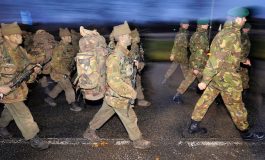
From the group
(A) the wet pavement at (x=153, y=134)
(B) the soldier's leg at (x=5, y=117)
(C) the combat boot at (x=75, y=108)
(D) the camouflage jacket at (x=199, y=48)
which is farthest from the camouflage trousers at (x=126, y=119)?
(D) the camouflage jacket at (x=199, y=48)

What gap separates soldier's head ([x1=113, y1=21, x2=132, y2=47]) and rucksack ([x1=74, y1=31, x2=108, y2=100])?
476mm

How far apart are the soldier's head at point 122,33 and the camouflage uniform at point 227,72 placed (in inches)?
53.2

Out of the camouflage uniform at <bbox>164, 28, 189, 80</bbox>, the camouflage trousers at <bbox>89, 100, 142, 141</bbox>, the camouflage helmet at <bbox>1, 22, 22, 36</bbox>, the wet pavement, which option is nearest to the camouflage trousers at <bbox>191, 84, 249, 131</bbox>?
the wet pavement

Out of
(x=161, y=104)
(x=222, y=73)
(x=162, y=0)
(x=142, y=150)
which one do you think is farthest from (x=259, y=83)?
(x=162, y=0)

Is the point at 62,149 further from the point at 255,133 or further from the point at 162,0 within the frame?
the point at 162,0

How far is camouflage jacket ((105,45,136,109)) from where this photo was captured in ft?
14.2

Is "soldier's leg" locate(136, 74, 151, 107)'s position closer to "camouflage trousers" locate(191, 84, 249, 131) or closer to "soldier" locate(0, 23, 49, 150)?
"camouflage trousers" locate(191, 84, 249, 131)

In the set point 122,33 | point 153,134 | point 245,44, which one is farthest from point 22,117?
point 245,44

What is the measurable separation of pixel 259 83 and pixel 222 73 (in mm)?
3988

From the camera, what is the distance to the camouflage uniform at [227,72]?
461 cm

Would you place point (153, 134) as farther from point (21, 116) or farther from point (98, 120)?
point (21, 116)

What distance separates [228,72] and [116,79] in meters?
1.82

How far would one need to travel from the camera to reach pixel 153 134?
552cm

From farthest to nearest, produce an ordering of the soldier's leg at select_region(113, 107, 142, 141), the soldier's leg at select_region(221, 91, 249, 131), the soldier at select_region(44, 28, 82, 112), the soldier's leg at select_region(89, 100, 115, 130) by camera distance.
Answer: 1. the soldier at select_region(44, 28, 82, 112)
2. the soldier's leg at select_region(89, 100, 115, 130)
3. the soldier's leg at select_region(221, 91, 249, 131)
4. the soldier's leg at select_region(113, 107, 142, 141)
